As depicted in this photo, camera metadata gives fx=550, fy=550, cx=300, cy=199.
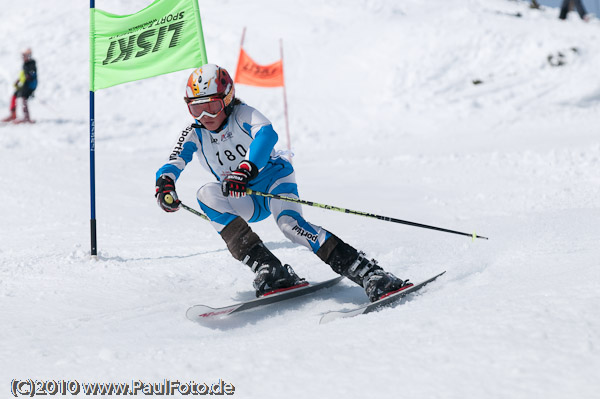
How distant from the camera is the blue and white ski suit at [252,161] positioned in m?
3.94

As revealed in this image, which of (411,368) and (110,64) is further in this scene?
(110,64)

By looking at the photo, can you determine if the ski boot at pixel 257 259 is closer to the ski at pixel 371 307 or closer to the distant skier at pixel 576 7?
the ski at pixel 371 307

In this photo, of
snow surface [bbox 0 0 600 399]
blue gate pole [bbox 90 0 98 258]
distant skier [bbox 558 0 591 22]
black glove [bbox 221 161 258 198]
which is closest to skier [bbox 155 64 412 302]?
black glove [bbox 221 161 258 198]

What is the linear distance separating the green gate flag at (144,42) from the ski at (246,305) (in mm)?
2411

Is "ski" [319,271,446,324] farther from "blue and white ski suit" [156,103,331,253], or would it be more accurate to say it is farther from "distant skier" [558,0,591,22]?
"distant skier" [558,0,591,22]

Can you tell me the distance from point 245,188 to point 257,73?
359 inches

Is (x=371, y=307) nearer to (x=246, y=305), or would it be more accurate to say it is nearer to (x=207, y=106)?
(x=246, y=305)

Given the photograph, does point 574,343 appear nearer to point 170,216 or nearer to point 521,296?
point 521,296

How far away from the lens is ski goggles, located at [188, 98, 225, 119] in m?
3.93

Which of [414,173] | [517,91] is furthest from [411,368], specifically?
[517,91]

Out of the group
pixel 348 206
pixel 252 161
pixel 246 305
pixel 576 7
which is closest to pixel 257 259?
pixel 246 305

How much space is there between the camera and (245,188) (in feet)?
12.2

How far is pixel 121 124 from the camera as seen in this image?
14969mm

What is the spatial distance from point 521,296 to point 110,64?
415cm
